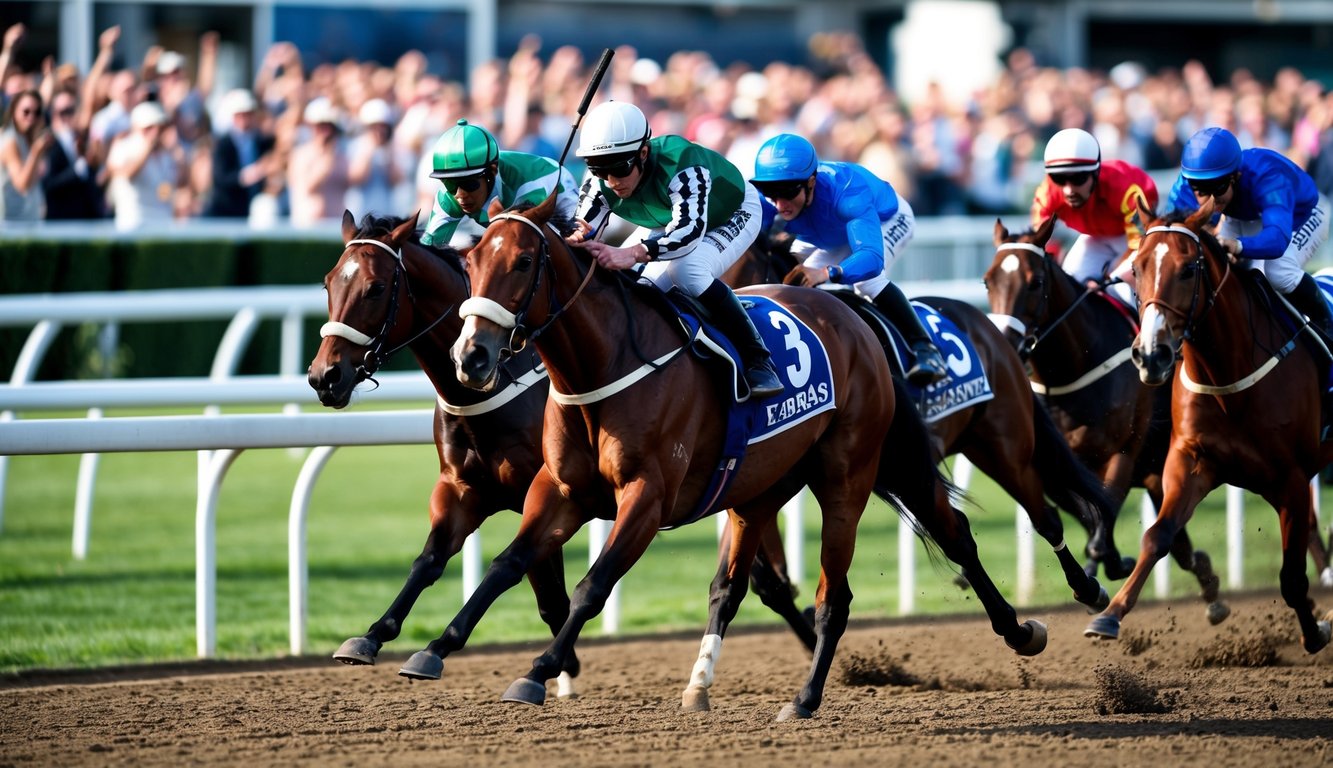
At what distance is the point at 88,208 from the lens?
459 inches

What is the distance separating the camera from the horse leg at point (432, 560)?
5008 millimetres

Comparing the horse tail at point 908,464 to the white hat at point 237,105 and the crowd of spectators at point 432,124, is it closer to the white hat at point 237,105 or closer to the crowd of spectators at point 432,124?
the crowd of spectators at point 432,124

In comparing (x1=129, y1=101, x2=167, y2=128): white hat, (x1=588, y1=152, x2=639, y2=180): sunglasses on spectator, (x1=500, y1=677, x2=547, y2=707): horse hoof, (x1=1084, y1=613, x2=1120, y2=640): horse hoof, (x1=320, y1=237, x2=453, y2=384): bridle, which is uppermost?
(x1=129, y1=101, x2=167, y2=128): white hat

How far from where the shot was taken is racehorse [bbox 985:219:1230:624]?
23.8 feet

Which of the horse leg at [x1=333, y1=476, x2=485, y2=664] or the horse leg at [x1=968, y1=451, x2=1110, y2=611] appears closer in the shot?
the horse leg at [x1=333, y1=476, x2=485, y2=664]

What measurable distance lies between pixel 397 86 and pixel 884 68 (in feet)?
33.1

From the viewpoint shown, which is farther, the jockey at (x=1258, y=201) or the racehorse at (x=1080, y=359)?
the racehorse at (x=1080, y=359)

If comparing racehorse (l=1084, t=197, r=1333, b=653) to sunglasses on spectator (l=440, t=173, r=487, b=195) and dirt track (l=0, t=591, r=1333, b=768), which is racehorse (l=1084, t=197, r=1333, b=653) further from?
sunglasses on spectator (l=440, t=173, r=487, b=195)

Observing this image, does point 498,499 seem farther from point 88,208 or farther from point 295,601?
point 88,208

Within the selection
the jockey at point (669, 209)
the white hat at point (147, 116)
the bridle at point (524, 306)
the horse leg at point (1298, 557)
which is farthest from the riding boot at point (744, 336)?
the white hat at point (147, 116)

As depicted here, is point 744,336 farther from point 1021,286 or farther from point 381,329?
point 1021,286

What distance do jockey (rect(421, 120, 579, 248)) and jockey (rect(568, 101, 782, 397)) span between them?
0.49 ft

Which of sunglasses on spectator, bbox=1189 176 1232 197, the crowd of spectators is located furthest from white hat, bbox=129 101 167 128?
sunglasses on spectator, bbox=1189 176 1232 197

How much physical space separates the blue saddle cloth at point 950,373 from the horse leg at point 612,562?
177 centimetres
